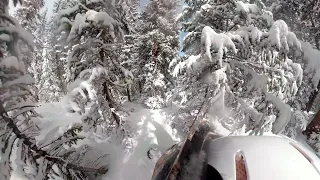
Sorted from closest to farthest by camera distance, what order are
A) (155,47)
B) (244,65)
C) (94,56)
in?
(244,65) → (94,56) → (155,47)

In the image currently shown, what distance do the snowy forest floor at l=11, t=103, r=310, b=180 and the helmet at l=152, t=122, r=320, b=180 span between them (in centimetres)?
573

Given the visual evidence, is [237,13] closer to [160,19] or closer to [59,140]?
[59,140]

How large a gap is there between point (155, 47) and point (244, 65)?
11.3 m

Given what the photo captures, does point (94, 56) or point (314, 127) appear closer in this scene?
point (94, 56)

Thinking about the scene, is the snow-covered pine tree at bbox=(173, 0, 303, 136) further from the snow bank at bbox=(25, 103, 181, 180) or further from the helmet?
the helmet

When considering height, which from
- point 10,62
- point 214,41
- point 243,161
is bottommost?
point 243,161

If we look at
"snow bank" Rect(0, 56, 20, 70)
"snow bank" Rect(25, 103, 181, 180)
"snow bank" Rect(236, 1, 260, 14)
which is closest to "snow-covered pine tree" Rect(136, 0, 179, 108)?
"snow bank" Rect(25, 103, 181, 180)

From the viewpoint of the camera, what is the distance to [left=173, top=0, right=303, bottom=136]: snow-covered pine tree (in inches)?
321

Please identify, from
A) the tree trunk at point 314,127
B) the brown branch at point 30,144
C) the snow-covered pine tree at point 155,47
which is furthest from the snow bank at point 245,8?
the snow-covered pine tree at point 155,47

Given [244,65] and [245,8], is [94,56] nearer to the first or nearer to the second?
[244,65]

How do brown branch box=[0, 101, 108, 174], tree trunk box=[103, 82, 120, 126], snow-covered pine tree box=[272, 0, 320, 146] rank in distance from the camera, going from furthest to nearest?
1. snow-covered pine tree box=[272, 0, 320, 146]
2. tree trunk box=[103, 82, 120, 126]
3. brown branch box=[0, 101, 108, 174]

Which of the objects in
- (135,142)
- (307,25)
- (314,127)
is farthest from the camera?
(307,25)

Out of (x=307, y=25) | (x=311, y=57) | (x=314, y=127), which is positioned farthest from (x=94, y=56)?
(x=307, y=25)

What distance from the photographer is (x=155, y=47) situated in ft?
65.4
